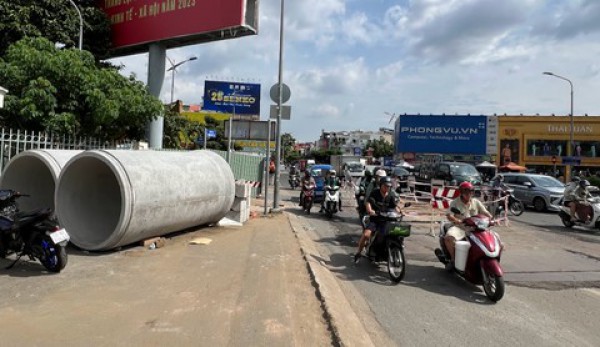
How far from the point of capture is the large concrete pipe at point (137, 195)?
791cm

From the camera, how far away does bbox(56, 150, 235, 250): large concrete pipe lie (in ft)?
25.9

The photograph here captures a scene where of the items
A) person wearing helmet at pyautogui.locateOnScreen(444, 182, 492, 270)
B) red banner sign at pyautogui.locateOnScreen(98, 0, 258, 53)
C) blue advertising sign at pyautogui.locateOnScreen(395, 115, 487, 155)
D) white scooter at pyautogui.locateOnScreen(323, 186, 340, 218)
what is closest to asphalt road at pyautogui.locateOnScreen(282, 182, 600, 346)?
person wearing helmet at pyautogui.locateOnScreen(444, 182, 492, 270)

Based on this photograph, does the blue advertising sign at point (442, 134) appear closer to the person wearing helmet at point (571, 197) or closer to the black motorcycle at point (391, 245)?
the person wearing helmet at point (571, 197)

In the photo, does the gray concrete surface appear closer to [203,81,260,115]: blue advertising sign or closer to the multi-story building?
[203,81,260,115]: blue advertising sign

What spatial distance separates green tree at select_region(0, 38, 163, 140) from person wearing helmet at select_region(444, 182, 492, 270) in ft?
29.6

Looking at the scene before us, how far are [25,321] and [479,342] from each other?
438 centimetres

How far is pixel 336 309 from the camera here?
5.29m

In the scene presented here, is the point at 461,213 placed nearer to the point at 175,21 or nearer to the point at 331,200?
the point at 331,200

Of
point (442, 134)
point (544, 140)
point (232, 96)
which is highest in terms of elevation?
point (232, 96)

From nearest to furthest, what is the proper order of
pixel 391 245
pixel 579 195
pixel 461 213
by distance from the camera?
pixel 391 245
pixel 461 213
pixel 579 195

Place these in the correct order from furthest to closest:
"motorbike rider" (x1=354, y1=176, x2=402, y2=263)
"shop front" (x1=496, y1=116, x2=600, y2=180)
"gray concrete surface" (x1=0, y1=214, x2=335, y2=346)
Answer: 1. "shop front" (x1=496, y1=116, x2=600, y2=180)
2. "motorbike rider" (x1=354, y1=176, x2=402, y2=263)
3. "gray concrete surface" (x1=0, y1=214, x2=335, y2=346)

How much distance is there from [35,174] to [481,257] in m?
9.05

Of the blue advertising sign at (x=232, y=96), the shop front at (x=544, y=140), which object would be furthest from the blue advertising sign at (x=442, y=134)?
the blue advertising sign at (x=232, y=96)

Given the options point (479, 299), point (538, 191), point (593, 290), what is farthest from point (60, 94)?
point (538, 191)
